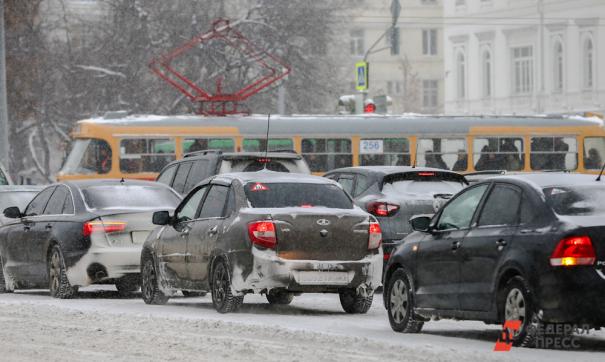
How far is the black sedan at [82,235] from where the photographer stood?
19.0 meters

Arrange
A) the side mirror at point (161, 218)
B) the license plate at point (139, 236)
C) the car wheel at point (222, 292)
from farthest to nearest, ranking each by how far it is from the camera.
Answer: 1. the license plate at point (139, 236)
2. the side mirror at point (161, 218)
3. the car wheel at point (222, 292)

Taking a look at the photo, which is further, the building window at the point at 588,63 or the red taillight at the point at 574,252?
the building window at the point at 588,63

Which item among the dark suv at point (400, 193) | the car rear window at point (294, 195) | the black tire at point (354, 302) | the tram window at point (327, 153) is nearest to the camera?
the car rear window at point (294, 195)

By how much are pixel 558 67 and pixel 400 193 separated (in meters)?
63.5

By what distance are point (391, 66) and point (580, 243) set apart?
4300 inches

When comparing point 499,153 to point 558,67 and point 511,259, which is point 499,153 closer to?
point 511,259

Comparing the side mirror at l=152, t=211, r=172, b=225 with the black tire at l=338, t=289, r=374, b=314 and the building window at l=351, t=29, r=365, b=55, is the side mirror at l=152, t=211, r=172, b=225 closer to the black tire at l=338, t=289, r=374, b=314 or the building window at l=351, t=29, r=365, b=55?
the black tire at l=338, t=289, r=374, b=314

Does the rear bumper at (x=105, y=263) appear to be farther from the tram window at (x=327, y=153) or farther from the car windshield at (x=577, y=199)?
the tram window at (x=327, y=153)

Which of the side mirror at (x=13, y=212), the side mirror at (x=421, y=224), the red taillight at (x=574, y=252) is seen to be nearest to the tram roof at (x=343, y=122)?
the side mirror at (x=13, y=212)

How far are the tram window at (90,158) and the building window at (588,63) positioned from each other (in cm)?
→ 4514

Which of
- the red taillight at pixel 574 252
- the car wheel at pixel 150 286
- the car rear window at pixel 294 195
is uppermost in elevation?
the car rear window at pixel 294 195

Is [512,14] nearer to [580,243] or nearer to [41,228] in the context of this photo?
[41,228]

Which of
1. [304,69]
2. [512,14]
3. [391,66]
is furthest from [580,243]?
[391,66]

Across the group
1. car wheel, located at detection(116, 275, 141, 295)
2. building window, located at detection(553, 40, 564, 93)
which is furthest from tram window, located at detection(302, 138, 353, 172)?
building window, located at detection(553, 40, 564, 93)
